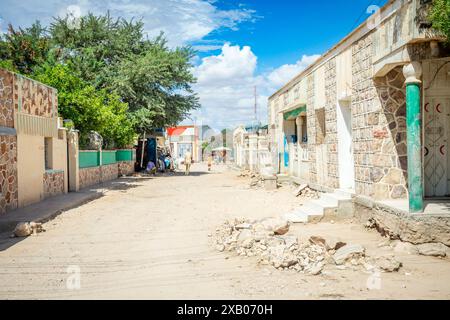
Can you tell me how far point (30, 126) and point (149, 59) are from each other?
548 inches

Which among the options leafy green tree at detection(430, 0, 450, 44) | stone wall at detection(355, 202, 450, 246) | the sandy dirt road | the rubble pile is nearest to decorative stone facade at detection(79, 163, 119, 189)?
the sandy dirt road

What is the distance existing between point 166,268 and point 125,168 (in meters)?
20.3

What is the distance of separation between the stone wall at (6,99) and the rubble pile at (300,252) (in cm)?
653

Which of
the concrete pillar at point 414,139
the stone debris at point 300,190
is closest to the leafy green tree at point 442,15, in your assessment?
the concrete pillar at point 414,139

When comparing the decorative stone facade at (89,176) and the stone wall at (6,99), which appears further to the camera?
the decorative stone facade at (89,176)

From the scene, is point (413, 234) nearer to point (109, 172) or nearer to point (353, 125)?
point (353, 125)

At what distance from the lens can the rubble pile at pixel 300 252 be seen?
5.61 meters

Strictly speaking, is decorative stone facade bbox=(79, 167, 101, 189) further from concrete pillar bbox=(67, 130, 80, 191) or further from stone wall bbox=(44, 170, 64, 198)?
stone wall bbox=(44, 170, 64, 198)

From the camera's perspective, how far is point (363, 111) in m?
9.17

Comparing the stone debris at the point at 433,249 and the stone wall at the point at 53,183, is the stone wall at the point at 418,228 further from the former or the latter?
the stone wall at the point at 53,183

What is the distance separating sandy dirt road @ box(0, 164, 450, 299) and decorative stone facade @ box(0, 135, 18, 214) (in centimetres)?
143

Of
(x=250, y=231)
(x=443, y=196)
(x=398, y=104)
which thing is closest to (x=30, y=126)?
(x=250, y=231)

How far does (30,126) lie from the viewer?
11.7 metres

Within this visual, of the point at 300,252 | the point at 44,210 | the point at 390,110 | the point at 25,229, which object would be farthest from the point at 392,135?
the point at 44,210
